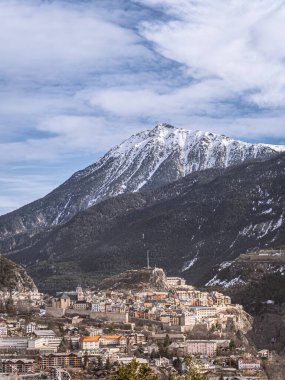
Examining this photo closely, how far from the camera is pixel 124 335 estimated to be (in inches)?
3583

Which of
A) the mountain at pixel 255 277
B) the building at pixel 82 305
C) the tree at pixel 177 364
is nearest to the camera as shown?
the tree at pixel 177 364

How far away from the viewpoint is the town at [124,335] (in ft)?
249

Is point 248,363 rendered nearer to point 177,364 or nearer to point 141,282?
point 177,364

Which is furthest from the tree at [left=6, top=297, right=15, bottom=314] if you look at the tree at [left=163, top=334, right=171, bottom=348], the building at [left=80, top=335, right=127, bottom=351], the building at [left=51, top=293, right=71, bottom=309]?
the tree at [left=163, top=334, right=171, bottom=348]

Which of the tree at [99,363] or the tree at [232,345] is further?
the tree at [232,345]

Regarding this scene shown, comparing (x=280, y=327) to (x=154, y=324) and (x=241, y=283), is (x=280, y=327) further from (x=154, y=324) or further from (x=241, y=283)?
(x=241, y=283)

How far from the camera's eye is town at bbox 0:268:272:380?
75.9 meters

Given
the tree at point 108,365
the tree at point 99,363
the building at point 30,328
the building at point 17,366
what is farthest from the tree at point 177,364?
the building at point 30,328

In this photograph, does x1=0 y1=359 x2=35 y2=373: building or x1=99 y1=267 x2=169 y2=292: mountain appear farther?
x1=99 y1=267 x2=169 y2=292: mountain

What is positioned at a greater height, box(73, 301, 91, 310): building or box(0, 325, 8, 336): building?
box(73, 301, 91, 310): building

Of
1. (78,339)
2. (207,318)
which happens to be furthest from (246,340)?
(78,339)

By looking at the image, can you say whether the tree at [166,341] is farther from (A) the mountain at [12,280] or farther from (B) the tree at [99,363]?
(A) the mountain at [12,280]

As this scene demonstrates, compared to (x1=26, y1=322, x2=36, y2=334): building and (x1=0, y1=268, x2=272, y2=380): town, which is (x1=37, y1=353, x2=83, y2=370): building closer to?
(x1=0, y1=268, x2=272, y2=380): town

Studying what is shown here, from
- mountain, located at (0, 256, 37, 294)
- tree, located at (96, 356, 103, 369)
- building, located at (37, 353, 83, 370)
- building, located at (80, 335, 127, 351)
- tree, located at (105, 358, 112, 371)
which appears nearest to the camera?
tree, located at (105, 358, 112, 371)
